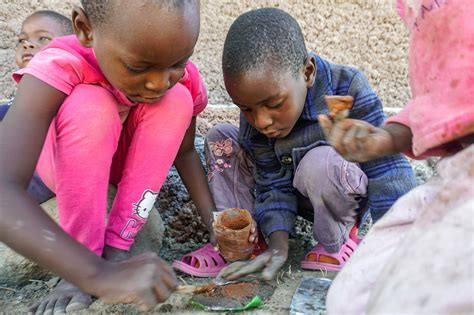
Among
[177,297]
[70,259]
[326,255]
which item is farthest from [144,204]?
[326,255]

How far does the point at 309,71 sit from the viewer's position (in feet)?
6.91

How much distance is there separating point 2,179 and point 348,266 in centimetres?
88

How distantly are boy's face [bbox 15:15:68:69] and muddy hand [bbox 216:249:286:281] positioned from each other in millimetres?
1460

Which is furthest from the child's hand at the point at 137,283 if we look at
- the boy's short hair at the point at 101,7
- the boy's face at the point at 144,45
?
the boy's short hair at the point at 101,7

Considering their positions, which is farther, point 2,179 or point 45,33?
point 45,33

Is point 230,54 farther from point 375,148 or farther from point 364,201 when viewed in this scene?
point 375,148

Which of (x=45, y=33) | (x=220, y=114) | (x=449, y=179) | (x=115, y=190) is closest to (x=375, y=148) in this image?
(x=449, y=179)

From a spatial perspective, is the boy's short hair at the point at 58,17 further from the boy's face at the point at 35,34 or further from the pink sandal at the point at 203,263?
the pink sandal at the point at 203,263

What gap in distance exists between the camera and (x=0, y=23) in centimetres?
273

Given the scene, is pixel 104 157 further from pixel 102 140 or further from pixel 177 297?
pixel 177 297

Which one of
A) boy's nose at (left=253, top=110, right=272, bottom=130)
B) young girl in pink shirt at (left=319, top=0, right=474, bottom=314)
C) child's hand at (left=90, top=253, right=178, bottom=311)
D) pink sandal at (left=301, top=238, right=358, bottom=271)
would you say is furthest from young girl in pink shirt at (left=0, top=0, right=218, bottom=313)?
young girl in pink shirt at (left=319, top=0, right=474, bottom=314)

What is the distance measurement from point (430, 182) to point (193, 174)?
43.0 inches

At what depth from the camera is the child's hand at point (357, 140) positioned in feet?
4.06

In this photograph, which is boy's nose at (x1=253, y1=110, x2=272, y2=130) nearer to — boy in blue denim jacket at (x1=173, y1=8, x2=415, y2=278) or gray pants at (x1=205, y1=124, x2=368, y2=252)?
boy in blue denim jacket at (x1=173, y1=8, x2=415, y2=278)
